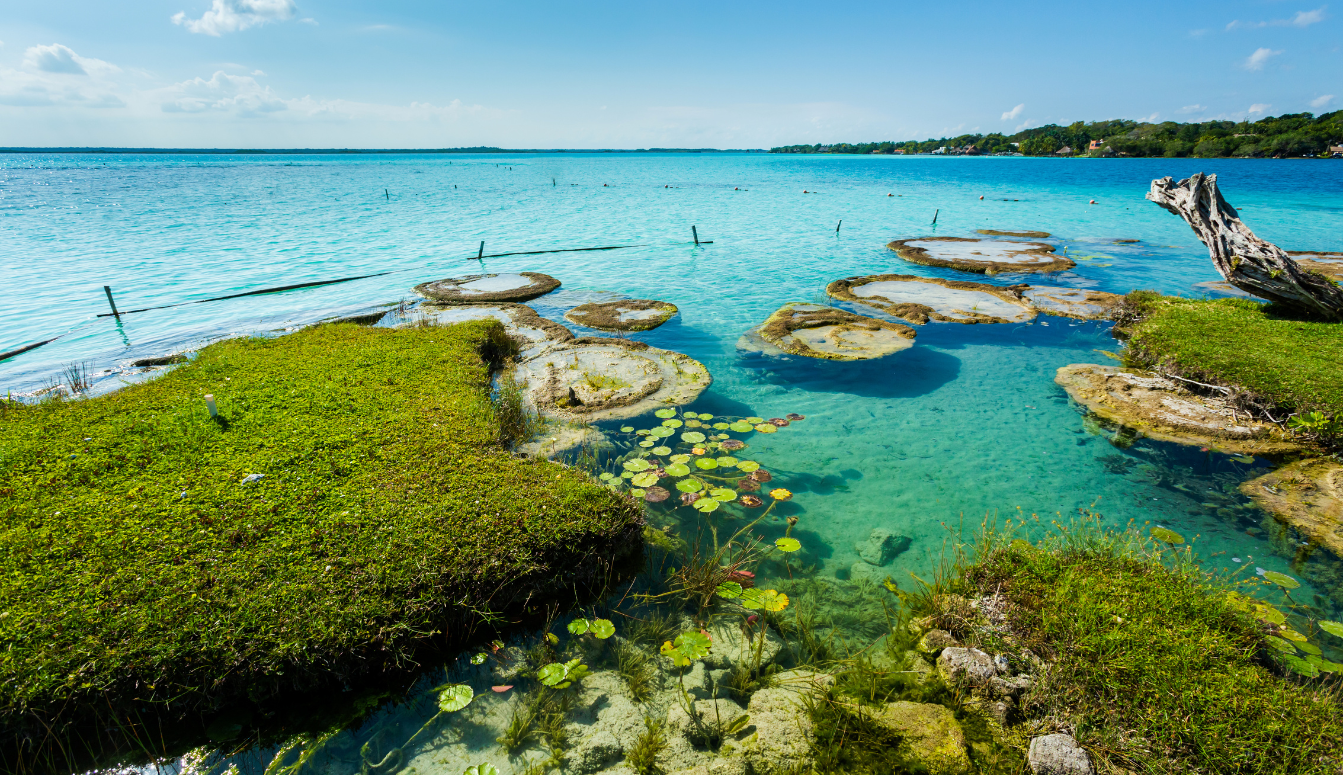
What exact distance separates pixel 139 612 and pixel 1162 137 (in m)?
174

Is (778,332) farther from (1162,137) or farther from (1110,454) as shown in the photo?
(1162,137)

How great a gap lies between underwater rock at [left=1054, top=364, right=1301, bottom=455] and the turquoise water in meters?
0.39

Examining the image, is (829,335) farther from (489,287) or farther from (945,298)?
(489,287)

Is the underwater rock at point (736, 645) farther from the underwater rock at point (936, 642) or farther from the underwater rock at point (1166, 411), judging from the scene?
the underwater rock at point (1166, 411)

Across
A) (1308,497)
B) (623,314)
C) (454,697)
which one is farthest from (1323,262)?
(454,697)

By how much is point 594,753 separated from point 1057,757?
3.34 m

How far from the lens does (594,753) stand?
423 cm

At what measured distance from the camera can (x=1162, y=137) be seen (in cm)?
12075

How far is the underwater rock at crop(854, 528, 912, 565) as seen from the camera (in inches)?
257

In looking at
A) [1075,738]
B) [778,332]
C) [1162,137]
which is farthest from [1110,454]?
[1162,137]

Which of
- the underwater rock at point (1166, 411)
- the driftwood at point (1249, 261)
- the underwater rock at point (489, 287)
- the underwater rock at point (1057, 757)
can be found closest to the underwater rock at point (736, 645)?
the underwater rock at point (1057, 757)

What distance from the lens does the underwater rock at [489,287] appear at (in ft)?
57.2

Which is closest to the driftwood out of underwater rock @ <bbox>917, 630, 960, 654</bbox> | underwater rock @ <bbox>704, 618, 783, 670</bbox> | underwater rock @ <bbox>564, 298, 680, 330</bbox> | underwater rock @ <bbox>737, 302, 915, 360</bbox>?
underwater rock @ <bbox>737, 302, 915, 360</bbox>

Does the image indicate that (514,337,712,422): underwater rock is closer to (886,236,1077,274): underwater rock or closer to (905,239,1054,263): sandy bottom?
(886,236,1077,274): underwater rock
